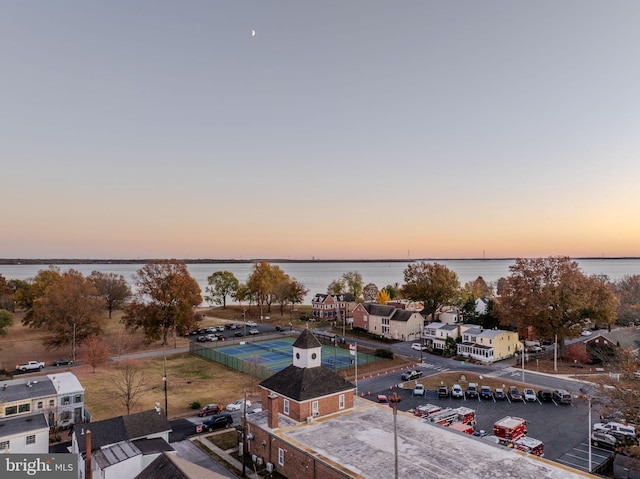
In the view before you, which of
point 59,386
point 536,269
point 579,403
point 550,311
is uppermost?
point 536,269

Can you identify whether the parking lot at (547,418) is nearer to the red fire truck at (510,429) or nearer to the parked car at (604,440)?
the parked car at (604,440)

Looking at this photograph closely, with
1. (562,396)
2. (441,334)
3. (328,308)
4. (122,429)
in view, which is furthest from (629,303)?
(122,429)

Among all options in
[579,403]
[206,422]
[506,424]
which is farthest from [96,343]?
[579,403]

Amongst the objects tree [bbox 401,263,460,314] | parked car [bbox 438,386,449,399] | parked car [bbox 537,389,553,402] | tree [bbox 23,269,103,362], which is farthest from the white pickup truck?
tree [bbox 401,263,460,314]

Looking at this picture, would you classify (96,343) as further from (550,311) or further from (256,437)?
(550,311)

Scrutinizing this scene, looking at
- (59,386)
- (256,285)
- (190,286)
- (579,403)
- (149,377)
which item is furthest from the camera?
(256,285)

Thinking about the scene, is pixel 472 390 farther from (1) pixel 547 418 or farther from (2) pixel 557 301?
(2) pixel 557 301
